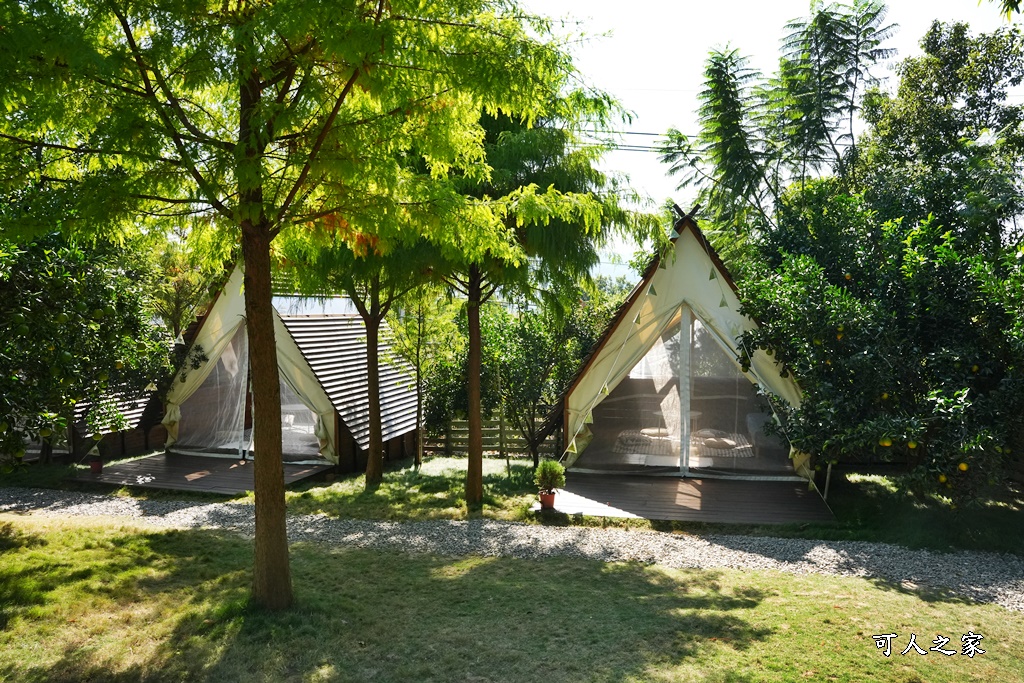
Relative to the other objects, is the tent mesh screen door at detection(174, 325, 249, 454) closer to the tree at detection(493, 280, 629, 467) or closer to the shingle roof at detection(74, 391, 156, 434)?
the shingle roof at detection(74, 391, 156, 434)

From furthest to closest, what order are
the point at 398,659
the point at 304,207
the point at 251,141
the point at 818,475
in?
the point at 818,475
the point at 304,207
the point at 398,659
the point at 251,141

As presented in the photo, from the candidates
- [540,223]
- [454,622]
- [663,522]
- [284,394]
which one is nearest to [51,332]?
[454,622]

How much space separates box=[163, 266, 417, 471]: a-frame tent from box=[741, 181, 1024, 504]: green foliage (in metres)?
7.18

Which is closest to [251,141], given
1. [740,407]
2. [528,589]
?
[528,589]

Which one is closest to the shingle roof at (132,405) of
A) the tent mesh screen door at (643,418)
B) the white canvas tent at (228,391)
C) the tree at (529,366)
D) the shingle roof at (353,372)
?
the white canvas tent at (228,391)

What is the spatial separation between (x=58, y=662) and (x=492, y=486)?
7.31 meters

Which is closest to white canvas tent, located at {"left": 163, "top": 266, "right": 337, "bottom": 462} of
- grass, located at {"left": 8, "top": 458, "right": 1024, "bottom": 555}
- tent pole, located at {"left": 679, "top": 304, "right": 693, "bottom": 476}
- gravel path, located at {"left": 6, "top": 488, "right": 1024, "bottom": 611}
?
grass, located at {"left": 8, "top": 458, "right": 1024, "bottom": 555}

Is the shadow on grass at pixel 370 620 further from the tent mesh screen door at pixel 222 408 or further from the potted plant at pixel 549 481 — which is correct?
the tent mesh screen door at pixel 222 408

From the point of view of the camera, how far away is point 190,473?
11.9m

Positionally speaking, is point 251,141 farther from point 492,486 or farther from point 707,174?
point 707,174

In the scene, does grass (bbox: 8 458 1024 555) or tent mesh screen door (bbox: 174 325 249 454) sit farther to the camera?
tent mesh screen door (bbox: 174 325 249 454)

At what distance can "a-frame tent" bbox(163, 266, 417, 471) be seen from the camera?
1255cm

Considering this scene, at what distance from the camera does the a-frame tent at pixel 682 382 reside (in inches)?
429

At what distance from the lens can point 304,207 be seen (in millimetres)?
5676
